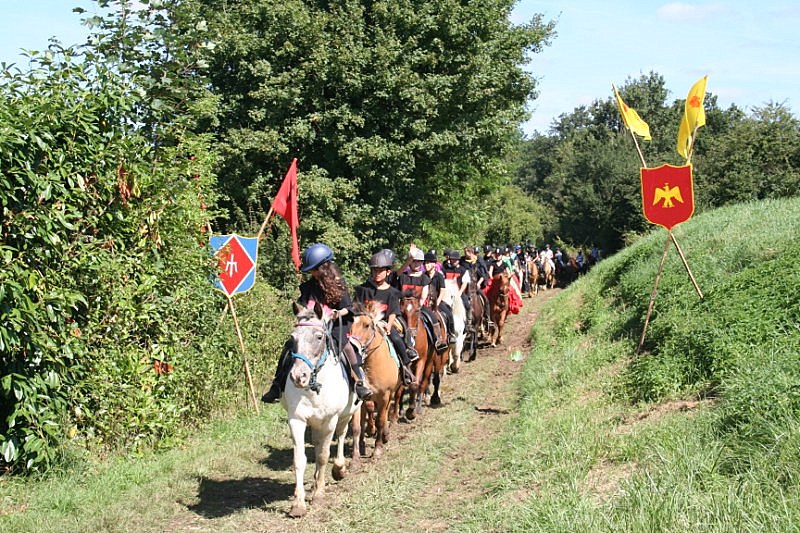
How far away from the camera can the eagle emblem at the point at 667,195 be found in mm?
11248

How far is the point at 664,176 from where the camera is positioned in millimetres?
11336

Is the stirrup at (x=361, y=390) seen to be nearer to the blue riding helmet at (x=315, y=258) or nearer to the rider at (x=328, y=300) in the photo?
the rider at (x=328, y=300)

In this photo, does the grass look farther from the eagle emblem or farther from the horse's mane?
the horse's mane

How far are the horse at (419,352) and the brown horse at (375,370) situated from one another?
1.01 meters

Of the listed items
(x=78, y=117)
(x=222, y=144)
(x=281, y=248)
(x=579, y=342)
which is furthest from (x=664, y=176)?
(x=222, y=144)

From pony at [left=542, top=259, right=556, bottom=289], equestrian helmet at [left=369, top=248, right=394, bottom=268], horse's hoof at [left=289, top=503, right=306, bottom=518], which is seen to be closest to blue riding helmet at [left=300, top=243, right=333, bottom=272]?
equestrian helmet at [left=369, top=248, right=394, bottom=268]

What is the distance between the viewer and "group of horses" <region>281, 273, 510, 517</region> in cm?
739

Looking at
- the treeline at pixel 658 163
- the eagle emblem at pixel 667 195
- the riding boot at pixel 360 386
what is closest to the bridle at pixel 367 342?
the riding boot at pixel 360 386

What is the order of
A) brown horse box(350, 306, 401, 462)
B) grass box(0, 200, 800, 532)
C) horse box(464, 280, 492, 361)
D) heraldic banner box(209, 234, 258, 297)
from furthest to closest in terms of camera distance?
1. horse box(464, 280, 492, 361)
2. heraldic banner box(209, 234, 258, 297)
3. brown horse box(350, 306, 401, 462)
4. grass box(0, 200, 800, 532)

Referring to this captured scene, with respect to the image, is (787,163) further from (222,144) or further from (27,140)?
(27,140)

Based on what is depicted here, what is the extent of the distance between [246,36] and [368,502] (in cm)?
1579

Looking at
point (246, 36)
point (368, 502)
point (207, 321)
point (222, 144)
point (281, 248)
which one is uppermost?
point (246, 36)

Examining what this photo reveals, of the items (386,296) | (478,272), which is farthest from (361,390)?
(478,272)

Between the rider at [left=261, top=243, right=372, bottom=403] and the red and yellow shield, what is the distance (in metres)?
5.32
